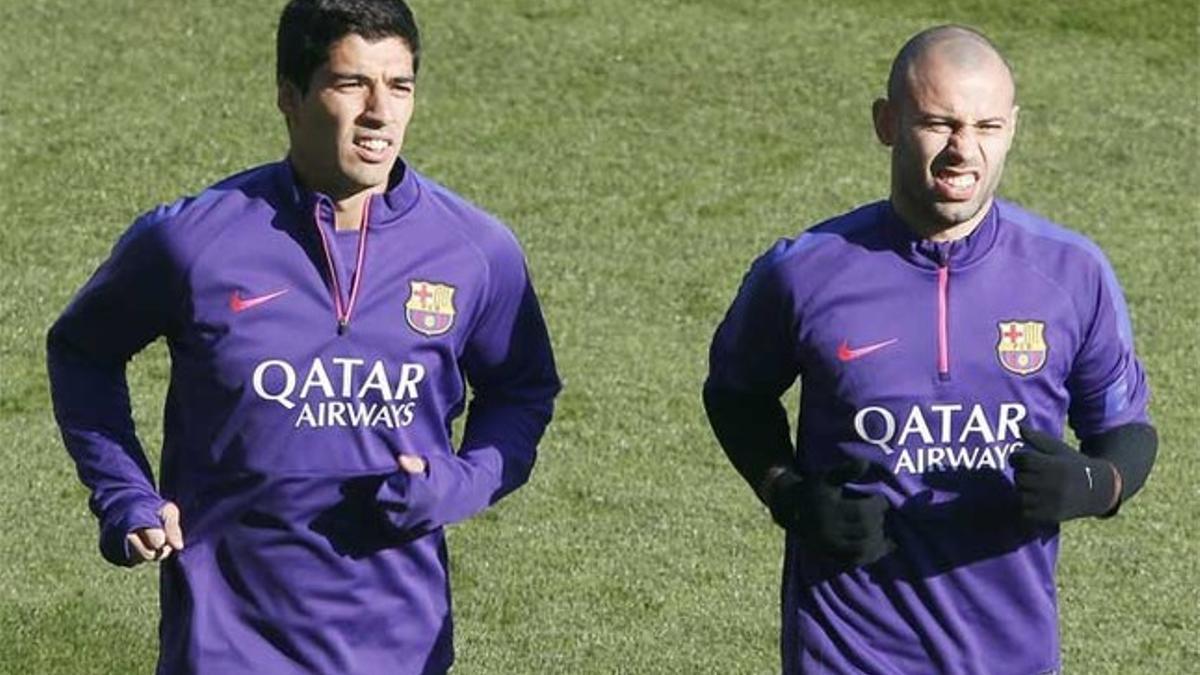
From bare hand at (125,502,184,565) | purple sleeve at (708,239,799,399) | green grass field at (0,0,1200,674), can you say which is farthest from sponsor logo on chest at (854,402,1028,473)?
green grass field at (0,0,1200,674)

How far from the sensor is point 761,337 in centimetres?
436

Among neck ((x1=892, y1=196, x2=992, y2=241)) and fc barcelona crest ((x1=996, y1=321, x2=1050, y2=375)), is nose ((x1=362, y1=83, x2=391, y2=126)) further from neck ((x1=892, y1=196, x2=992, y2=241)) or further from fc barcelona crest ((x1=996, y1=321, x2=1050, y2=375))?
fc barcelona crest ((x1=996, y1=321, x2=1050, y2=375))

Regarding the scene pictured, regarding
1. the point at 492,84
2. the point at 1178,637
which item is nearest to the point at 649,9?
the point at 492,84

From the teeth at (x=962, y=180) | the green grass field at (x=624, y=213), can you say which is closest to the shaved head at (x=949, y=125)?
the teeth at (x=962, y=180)

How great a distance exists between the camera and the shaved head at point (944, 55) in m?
4.18

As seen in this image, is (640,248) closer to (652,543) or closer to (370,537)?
(652,543)

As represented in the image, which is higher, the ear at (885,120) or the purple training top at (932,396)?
the ear at (885,120)

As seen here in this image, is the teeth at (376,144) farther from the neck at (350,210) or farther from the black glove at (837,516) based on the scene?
the black glove at (837,516)

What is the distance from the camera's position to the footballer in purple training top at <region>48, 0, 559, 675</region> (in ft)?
13.6

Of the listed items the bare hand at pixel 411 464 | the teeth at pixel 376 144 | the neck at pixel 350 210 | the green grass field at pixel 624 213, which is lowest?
the green grass field at pixel 624 213

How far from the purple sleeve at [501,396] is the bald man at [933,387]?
1.16 ft

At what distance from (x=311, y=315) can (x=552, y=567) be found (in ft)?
11.1

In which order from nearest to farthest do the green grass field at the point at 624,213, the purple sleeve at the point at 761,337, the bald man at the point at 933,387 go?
the bald man at the point at 933,387, the purple sleeve at the point at 761,337, the green grass field at the point at 624,213

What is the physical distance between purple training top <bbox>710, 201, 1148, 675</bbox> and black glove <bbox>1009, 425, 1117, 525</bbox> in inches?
4.3
